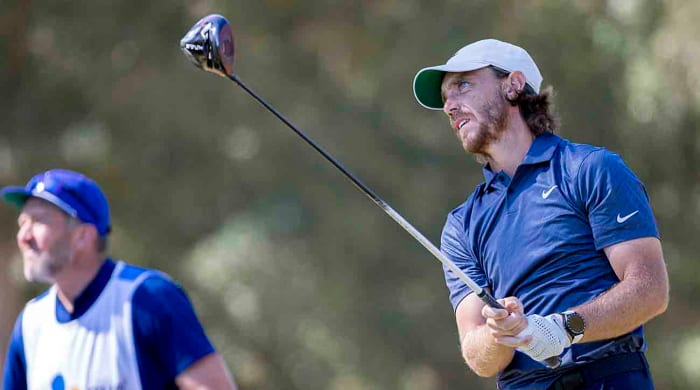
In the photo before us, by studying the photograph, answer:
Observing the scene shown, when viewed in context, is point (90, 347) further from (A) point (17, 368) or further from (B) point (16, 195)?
(B) point (16, 195)

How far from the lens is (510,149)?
15.7 feet

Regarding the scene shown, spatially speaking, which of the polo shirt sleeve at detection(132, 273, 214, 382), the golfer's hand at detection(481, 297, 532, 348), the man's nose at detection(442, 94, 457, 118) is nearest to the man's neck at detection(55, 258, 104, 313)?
the polo shirt sleeve at detection(132, 273, 214, 382)

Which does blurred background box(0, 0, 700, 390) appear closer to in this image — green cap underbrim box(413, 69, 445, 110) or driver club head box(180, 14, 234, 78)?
green cap underbrim box(413, 69, 445, 110)

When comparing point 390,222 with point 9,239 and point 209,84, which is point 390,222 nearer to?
point 209,84

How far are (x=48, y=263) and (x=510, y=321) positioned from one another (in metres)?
1.81

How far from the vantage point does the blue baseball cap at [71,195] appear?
4977mm

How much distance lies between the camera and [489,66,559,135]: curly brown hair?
4875mm

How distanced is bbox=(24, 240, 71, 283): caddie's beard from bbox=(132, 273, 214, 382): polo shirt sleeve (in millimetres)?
379

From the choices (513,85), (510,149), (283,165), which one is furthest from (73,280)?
(283,165)

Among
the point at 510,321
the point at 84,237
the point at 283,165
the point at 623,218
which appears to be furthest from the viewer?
the point at 283,165

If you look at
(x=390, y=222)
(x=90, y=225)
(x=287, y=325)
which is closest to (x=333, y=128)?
(x=390, y=222)

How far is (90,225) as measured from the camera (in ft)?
16.4

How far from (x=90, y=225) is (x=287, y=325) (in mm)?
9542

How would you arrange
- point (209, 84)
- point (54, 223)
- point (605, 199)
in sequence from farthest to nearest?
point (209, 84), point (54, 223), point (605, 199)
